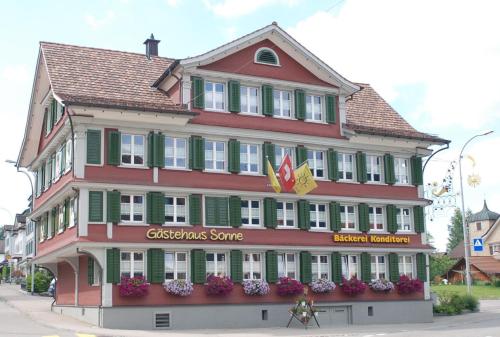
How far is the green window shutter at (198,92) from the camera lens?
35562 mm

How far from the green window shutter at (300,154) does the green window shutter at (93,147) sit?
10155 mm

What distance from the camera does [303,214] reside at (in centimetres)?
3756

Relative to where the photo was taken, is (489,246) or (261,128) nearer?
(261,128)

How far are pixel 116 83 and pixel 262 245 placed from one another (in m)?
10.2

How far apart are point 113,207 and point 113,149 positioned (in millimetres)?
2516

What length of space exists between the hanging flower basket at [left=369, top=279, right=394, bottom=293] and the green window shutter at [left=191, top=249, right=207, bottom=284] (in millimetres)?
9554

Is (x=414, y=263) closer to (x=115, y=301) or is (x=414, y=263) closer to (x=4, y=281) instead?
(x=115, y=301)

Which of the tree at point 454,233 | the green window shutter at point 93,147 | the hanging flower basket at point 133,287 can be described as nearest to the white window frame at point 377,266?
the hanging flower basket at point 133,287

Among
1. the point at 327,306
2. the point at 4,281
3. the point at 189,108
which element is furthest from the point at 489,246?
the point at 189,108

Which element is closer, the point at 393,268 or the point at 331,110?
the point at 331,110

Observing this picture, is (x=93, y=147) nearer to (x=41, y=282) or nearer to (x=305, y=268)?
(x=305, y=268)

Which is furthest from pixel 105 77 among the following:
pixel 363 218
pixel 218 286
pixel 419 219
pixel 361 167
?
pixel 419 219

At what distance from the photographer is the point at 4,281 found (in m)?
93.4

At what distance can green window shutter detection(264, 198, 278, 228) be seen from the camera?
36.5m
